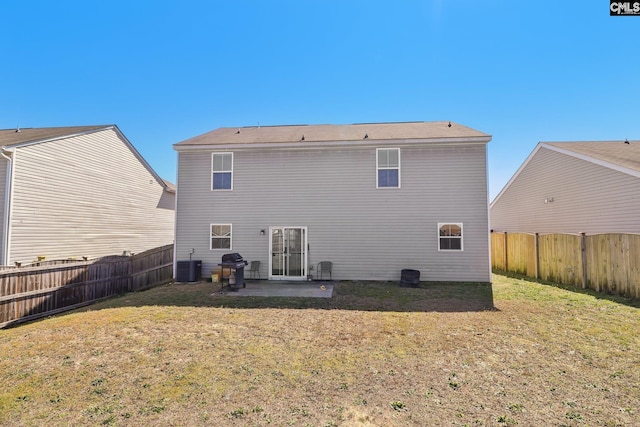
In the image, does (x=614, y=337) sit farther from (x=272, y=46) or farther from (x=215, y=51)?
(x=215, y=51)

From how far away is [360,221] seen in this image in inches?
436

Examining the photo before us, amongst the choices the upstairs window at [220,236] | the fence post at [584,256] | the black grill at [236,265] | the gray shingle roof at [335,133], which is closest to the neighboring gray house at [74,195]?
Answer: the gray shingle roof at [335,133]

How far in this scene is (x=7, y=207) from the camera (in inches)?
403

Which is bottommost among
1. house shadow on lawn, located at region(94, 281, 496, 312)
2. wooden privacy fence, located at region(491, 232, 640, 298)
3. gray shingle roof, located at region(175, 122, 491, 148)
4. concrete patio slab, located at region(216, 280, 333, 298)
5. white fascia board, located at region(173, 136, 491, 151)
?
house shadow on lawn, located at region(94, 281, 496, 312)

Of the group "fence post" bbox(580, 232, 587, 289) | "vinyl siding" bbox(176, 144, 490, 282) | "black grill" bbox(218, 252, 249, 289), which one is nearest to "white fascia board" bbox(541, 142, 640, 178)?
"fence post" bbox(580, 232, 587, 289)

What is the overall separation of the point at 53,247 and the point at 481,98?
19973 millimetres

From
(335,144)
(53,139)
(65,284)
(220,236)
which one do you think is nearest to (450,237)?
(335,144)

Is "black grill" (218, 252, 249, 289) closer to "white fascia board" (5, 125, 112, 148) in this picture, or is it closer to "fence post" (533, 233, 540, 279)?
"white fascia board" (5, 125, 112, 148)

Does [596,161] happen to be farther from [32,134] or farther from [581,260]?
[32,134]

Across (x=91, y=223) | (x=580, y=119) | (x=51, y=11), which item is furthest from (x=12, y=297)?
(x=580, y=119)

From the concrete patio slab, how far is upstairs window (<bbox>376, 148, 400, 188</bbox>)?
4.42 meters

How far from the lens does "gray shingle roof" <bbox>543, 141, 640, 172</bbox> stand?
35.3ft

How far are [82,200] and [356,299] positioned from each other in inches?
508

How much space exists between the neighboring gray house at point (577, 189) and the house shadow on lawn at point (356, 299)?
19.0ft
